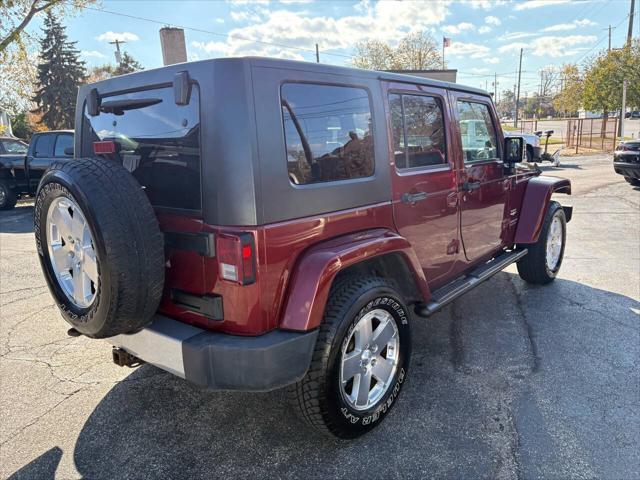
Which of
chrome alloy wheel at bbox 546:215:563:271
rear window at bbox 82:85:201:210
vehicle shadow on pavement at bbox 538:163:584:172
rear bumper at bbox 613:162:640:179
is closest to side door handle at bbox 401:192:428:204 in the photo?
rear window at bbox 82:85:201:210

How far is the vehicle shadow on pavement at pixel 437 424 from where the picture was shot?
238 centimetres

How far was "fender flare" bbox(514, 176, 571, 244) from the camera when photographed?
15.0 feet

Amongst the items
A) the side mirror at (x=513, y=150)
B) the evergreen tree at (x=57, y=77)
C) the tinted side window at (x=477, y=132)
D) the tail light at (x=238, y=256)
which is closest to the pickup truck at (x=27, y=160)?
the tinted side window at (x=477, y=132)

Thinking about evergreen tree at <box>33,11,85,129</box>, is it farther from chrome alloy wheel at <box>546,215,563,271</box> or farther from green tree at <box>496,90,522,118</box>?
green tree at <box>496,90,522,118</box>

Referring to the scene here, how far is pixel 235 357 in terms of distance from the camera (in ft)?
6.94

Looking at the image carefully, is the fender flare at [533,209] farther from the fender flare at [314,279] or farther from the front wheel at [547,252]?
the fender flare at [314,279]

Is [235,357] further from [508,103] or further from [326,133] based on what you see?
[508,103]

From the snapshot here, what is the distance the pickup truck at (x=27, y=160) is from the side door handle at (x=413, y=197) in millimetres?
9026

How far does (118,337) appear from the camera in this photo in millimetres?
2469

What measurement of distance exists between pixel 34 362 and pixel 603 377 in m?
4.19

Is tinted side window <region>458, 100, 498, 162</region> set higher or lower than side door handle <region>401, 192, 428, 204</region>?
higher

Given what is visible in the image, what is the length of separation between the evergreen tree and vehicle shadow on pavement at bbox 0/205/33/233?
96.9 feet

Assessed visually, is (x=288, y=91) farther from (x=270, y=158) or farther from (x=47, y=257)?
(x=47, y=257)

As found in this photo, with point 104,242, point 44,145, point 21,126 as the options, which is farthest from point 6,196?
point 21,126
